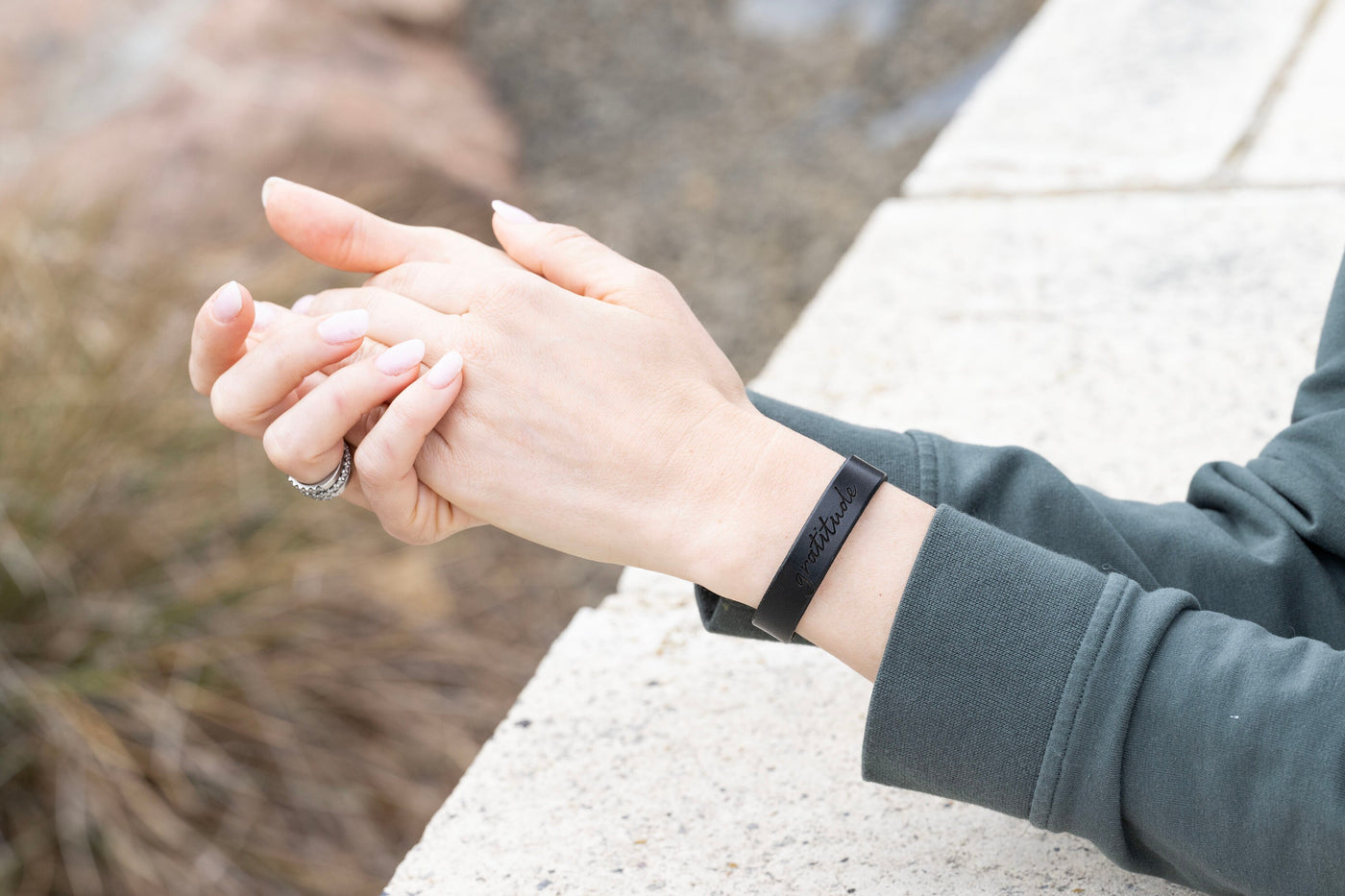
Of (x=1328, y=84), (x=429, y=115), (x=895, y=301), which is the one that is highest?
(x=1328, y=84)

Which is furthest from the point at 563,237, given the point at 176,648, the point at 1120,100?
the point at 1120,100

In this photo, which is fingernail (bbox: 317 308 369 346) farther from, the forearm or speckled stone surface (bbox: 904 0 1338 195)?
speckled stone surface (bbox: 904 0 1338 195)

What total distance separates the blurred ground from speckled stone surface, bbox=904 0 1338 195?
1.24m

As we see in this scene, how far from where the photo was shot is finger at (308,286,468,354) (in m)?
0.79

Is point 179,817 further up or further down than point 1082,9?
further down

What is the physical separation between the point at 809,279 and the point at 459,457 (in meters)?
2.54

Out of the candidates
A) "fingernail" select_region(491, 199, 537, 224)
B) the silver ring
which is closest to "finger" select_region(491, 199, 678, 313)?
"fingernail" select_region(491, 199, 537, 224)

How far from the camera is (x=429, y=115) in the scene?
3652mm

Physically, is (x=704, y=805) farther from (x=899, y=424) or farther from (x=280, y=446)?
(x=899, y=424)

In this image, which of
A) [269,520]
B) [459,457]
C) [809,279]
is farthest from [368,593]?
[809,279]

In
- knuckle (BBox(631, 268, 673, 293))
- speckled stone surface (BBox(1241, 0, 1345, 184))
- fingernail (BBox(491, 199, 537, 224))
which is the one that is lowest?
fingernail (BBox(491, 199, 537, 224))

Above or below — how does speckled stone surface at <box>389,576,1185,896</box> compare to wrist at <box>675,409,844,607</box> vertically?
below

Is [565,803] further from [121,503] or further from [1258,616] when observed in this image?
[121,503]

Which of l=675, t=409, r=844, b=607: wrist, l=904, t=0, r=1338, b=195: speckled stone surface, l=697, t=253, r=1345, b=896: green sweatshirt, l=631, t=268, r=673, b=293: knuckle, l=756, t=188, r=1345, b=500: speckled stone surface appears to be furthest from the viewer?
l=904, t=0, r=1338, b=195: speckled stone surface
